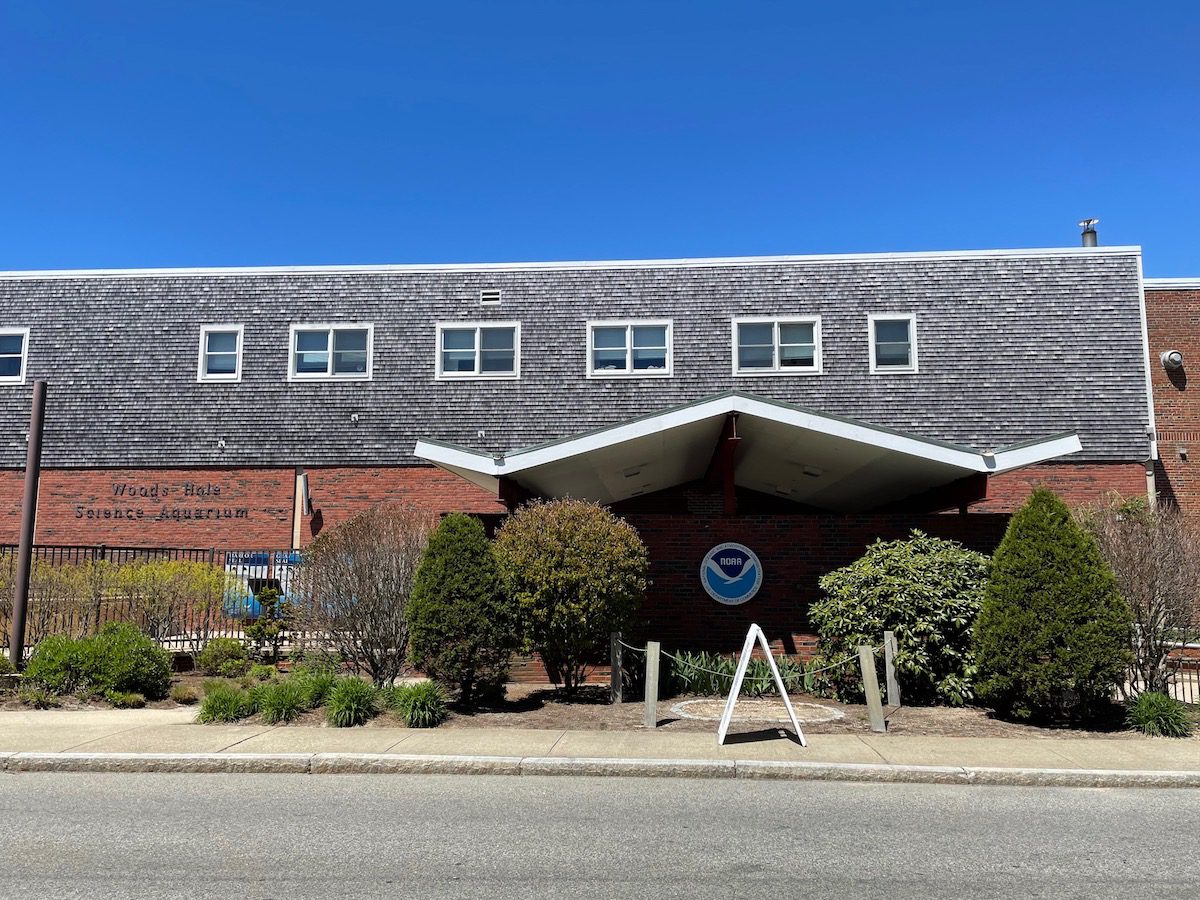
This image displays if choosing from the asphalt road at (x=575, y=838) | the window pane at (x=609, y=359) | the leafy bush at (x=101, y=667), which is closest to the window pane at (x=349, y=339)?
the window pane at (x=609, y=359)

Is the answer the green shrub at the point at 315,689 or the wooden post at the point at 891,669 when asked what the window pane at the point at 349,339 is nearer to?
the green shrub at the point at 315,689

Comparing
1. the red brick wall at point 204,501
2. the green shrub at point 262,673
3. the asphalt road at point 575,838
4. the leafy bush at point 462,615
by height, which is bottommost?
the asphalt road at point 575,838

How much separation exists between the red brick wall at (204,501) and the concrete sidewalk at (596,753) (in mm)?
11496

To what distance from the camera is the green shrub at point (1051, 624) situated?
10.5 metres

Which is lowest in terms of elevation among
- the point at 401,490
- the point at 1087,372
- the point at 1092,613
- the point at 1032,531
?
the point at 1092,613

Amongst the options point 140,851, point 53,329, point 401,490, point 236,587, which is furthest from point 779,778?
point 53,329

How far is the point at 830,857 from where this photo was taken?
617 centimetres

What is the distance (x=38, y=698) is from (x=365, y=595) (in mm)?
3885

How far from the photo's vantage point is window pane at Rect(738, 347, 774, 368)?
21.8 meters

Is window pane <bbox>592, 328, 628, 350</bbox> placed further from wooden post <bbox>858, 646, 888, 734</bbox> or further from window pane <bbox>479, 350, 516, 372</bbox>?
wooden post <bbox>858, 646, 888, 734</bbox>

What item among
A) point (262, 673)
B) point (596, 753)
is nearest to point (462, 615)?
point (596, 753)

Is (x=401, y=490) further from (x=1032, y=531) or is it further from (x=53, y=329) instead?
(x=1032, y=531)

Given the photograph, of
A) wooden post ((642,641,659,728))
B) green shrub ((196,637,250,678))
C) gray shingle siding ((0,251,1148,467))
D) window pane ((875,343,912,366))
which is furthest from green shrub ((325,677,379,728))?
window pane ((875,343,912,366))

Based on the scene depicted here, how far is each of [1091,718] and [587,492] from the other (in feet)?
33.6
